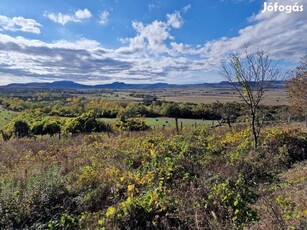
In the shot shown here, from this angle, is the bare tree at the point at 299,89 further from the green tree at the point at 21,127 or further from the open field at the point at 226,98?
the green tree at the point at 21,127

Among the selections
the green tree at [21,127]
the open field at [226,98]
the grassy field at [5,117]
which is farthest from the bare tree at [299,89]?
the grassy field at [5,117]

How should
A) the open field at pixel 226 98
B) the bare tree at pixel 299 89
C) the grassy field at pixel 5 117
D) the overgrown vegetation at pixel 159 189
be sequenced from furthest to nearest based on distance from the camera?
the grassy field at pixel 5 117 → the open field at pixel 226 98 → the bare tree at pixel 299 89 → the overgrown vegetation at pixel 159 189

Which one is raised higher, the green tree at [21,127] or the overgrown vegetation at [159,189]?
the overgrown vegetation at [159,189]

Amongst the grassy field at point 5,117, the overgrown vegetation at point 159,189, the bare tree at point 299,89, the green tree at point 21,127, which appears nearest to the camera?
the overgrown vegetation at point 159,189

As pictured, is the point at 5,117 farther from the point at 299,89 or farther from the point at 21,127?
the point at 299,89

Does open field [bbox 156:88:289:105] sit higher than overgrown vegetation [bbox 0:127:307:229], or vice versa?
overgrown vegetation [bbox 0:127:307:229]

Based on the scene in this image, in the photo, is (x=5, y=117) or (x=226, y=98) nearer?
(x=5, y=117)

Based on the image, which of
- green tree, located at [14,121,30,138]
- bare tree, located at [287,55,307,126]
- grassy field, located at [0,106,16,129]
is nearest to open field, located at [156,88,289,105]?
bare tree, located at [287,55,307,126]

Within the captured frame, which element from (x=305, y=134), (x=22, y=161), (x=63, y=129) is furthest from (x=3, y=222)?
(x=63, y=129)

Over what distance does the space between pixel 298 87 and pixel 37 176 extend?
24192 mm

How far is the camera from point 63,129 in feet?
105

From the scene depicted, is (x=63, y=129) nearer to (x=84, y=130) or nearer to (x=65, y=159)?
(x=84, y=130)

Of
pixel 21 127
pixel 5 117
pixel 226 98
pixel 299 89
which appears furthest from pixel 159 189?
pixel 226 98

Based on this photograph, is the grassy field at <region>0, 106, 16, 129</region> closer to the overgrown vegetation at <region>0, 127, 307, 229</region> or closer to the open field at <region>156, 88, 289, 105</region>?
the open field at <region>156, 88, 289, 105</region>
